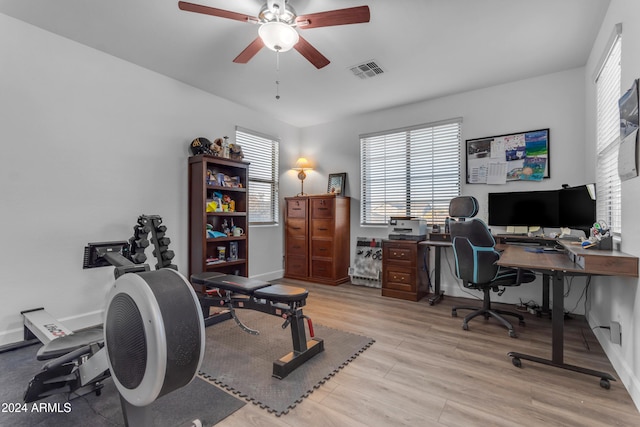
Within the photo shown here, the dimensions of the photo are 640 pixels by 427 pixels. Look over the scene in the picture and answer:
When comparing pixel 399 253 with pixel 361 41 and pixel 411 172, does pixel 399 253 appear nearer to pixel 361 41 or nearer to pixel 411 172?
pixel 411 172

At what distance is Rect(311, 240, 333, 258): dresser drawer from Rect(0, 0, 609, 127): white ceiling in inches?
88.7

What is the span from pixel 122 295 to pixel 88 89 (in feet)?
9.02

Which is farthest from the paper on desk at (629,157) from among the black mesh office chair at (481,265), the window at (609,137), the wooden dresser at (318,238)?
the wooden dresser at (318,238)

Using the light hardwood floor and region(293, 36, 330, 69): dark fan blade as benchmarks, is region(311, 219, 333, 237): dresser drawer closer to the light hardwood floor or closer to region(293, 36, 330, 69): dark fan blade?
the light hardwood floor

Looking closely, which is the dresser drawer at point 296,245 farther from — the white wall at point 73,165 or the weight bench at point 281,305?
the weight bench at point 281,305

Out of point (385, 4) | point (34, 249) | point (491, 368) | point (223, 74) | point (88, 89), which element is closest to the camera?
point (491, 368)

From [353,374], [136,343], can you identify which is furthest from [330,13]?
[353,374]

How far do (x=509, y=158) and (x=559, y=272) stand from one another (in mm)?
2177

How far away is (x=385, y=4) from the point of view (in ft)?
7.79

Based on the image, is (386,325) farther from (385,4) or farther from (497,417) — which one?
(385,4)

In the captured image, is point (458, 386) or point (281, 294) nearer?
point (458, 386)

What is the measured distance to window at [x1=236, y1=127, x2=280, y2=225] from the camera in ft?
15.6

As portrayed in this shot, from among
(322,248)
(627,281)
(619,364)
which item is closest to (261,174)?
(322,248)

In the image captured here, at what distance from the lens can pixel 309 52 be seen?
2529 mm
